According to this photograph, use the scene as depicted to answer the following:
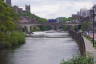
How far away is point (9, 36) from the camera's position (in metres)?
73.0

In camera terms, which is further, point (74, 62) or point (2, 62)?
point (2, 62)

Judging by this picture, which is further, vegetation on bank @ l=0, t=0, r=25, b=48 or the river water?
vegetation on bank @ l=0, t=0, r=25, b=48

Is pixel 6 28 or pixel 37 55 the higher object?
pixel 6 28

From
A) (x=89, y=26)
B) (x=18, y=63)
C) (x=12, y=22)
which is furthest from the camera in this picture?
(x=89, y=26)

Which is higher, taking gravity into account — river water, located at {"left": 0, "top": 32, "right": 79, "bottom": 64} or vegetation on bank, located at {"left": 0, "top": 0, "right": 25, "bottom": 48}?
vegetation on bank, located at {"left": 0, "top": 0, "right": 25, "bottom": 48}

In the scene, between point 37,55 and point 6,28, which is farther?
point 6,28

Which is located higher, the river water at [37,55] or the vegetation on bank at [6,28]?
the vegetation on bank at [6,28]

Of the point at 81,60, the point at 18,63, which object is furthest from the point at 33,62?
the point at 81,60

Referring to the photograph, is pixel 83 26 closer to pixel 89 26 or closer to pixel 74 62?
pixel 89 26

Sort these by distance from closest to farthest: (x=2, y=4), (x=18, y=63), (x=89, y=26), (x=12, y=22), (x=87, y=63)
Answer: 1. (x=87, y=63)
2. (x=18, y=63)
3. (x=2, y=4)
4. (x=12, y=22)
5. (x=89, y=26)

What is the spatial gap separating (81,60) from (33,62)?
82.6 ft

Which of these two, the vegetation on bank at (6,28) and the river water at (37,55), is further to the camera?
the vegetation on bank at (6,28)

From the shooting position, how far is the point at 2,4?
67.5 meters

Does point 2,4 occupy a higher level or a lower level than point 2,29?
higher
